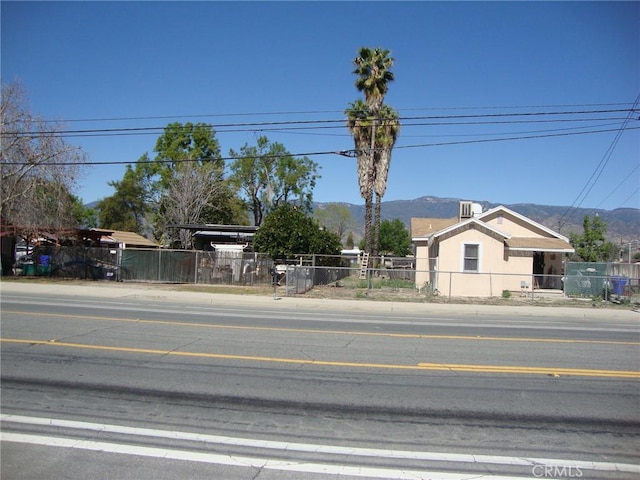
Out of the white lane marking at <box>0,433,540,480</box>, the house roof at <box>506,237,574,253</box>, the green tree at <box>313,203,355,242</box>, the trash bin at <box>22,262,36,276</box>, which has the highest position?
the green tree at <box>313,203,355,242</box>

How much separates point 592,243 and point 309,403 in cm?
5235

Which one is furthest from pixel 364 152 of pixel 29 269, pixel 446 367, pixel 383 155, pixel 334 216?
pixel 334 216

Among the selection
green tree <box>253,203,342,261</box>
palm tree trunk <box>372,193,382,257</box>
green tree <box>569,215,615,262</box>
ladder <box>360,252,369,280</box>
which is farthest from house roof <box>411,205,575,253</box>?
green tree <box>569,215,615,262</box>

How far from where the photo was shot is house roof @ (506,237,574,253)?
2641cm

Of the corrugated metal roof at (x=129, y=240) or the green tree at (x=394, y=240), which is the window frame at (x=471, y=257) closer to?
the corrugated metal roof at (x=129, y=240)

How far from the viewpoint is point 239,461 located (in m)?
4.50

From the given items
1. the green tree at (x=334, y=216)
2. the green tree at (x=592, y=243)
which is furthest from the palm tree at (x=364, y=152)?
the green tree at (x=334, y=216)

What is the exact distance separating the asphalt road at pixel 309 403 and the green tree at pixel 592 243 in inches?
1671

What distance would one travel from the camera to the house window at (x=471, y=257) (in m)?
Result: 25.4

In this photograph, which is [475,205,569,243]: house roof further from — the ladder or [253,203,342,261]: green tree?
[253,203,342,261]: green tree

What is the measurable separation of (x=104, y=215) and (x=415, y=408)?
219 feet

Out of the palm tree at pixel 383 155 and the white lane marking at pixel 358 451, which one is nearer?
the white lane marking at pixel 358 451

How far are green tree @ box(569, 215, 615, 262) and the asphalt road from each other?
1671 inches

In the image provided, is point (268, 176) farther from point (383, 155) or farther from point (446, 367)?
point (446, 367)
